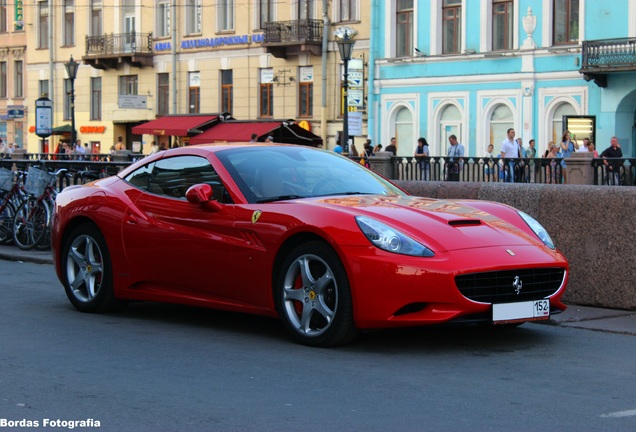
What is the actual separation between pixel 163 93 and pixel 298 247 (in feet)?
155

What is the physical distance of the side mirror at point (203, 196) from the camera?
8.75m

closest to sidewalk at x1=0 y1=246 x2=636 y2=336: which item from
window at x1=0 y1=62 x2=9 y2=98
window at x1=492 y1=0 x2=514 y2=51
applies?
window at x1=492 y1=0 x2=514 y2=51

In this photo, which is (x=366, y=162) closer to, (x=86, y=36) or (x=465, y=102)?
(x=465, y=102)

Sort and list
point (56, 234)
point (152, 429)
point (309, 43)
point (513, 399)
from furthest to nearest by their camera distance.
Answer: point (309, 43) < point (56, 234) < point (513, 399) < point (152, 429)

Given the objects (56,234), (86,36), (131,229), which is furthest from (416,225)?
(86,36)

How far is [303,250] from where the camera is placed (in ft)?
26.7

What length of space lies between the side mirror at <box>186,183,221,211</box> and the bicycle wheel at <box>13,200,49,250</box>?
776 cm

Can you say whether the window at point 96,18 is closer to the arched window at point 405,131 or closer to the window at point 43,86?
the window at point 43,86

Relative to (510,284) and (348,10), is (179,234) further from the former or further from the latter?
(348,10)

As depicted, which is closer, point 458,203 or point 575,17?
point 458,203

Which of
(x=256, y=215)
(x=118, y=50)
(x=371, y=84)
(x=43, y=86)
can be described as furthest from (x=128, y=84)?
(x=256, y=215)

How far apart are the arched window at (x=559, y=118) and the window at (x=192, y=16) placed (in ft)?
63.1

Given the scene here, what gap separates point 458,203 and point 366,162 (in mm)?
18622

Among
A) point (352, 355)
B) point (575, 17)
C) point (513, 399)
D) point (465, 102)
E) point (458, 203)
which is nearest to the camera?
point (513, 399)
